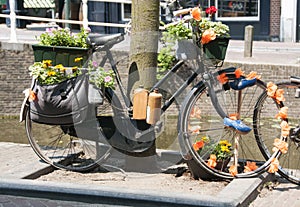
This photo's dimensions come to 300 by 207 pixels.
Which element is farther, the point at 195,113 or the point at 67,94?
the point at 67,94

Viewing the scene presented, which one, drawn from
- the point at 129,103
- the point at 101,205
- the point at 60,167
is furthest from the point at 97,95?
the point at 101,205

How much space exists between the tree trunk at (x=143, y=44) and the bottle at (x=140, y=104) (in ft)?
0.88

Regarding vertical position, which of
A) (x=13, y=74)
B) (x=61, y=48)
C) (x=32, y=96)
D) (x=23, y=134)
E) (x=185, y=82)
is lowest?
(x=23, y=134)

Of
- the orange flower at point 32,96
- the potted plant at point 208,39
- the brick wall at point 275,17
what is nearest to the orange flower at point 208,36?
the potted plant at point 208,39

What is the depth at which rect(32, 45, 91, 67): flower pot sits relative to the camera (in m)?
5.32

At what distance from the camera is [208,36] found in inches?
192

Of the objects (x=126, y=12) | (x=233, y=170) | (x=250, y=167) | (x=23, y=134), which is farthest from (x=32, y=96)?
(x=126, y=12)

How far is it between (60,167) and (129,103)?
0.77 meters

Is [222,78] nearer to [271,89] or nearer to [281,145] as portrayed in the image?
[271,89]

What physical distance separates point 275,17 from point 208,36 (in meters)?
13.3

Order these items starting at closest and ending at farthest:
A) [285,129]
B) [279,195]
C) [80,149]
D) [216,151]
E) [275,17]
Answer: [279,195], [285,129], [216,151], [80,149], [275,17]

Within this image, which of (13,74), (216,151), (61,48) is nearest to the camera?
(216,151)

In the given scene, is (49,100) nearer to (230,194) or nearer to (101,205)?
(101,205)

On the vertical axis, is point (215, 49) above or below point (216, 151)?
above
